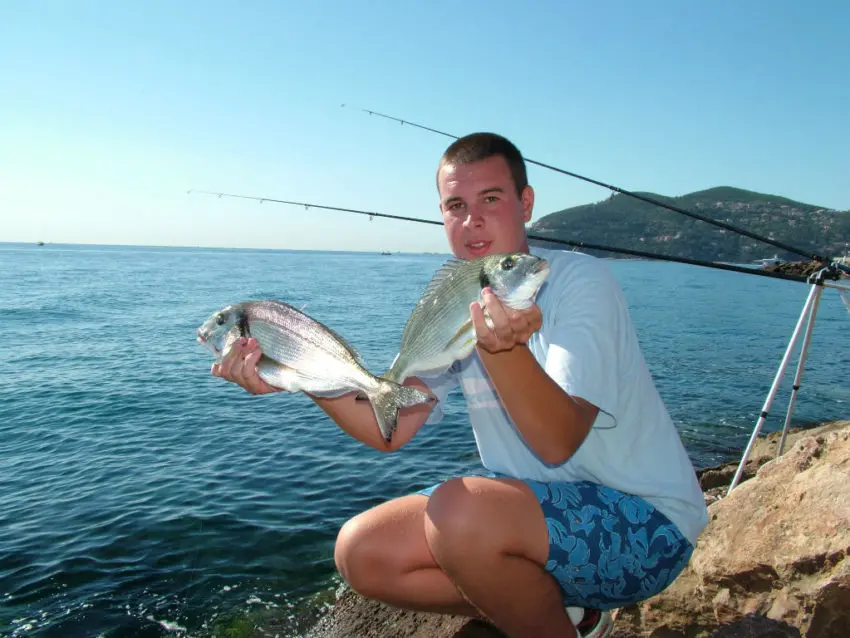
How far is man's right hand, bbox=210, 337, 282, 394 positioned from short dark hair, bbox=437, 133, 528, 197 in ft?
5.13

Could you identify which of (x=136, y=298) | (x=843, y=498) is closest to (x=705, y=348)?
(x=843, y=498)

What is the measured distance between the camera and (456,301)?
2.59 meters

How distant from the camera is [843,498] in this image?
363cm

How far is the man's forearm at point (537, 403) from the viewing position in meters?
2.47

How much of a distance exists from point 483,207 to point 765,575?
2.86 metres

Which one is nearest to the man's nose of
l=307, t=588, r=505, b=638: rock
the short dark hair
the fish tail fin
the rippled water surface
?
the short dark hair

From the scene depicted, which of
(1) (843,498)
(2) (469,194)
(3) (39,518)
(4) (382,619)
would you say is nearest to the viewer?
(2) (469,194)

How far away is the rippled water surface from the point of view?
19.7ft

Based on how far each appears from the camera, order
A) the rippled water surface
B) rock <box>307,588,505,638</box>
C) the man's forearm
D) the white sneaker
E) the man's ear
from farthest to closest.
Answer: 1. the rippled water surface
2. rock <box>307,588,505,638</box>
3. the man's ear
4. the white sneaker
5. the man's forearm

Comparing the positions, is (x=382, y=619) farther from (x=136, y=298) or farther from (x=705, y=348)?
(x=136, y=298)

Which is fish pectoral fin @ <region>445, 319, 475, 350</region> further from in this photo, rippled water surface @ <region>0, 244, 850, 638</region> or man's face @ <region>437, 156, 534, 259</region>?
rippled water surface @ <region>0, 244, 850, 638</region>

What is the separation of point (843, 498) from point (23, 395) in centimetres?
1622

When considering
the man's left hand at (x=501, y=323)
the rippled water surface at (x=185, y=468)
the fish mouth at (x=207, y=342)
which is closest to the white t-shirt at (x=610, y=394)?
the man's left hand at (x=501, y=323)

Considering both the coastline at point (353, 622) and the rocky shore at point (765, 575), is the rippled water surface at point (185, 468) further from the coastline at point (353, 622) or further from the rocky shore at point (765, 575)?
the rocky shore at point (765, 575)
